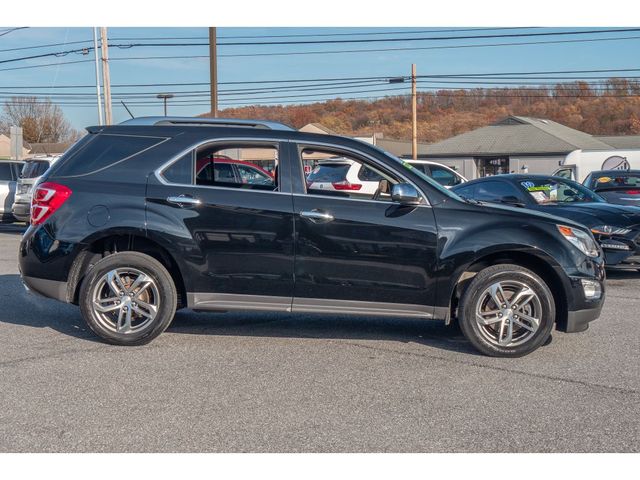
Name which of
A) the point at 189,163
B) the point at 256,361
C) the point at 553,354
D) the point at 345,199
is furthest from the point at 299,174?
the point at 553,354

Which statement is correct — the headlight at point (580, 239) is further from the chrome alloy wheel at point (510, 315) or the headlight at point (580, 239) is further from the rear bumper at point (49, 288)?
the rear bumper at point (49, 288)

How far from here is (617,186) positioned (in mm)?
14859

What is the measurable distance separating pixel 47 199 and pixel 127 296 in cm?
114

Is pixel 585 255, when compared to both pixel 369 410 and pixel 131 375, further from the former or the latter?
pixel 131 375

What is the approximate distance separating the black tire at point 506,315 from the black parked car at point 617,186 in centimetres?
898

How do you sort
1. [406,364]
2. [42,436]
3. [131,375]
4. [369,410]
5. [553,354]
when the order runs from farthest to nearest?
1. [553,354]
2. [406,364]
3. [131,375]
4. [369,410]
5. [42,436]

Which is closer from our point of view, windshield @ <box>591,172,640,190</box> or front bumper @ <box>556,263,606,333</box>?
front bumper @ <box>556,263,606,333</box>

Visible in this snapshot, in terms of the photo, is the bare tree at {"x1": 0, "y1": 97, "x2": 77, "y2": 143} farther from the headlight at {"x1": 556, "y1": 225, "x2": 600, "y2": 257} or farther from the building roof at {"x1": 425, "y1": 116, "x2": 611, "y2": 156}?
the headlight at {"x1": 556, "y1": 225, "x2": 600, "y2": 257}

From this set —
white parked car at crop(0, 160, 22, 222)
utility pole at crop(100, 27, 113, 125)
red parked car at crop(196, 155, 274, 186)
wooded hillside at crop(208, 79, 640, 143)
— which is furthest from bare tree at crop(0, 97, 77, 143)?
red parked car at crop(196, 155, 274, 186)

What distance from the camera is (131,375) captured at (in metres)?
5.61

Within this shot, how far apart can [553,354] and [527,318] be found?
45 cm

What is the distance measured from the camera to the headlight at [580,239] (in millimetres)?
6422

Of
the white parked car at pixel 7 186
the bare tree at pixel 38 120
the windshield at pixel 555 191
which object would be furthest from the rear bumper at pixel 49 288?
the bare tree at pixel 38 120

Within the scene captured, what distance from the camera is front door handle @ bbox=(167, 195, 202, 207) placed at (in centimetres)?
640
